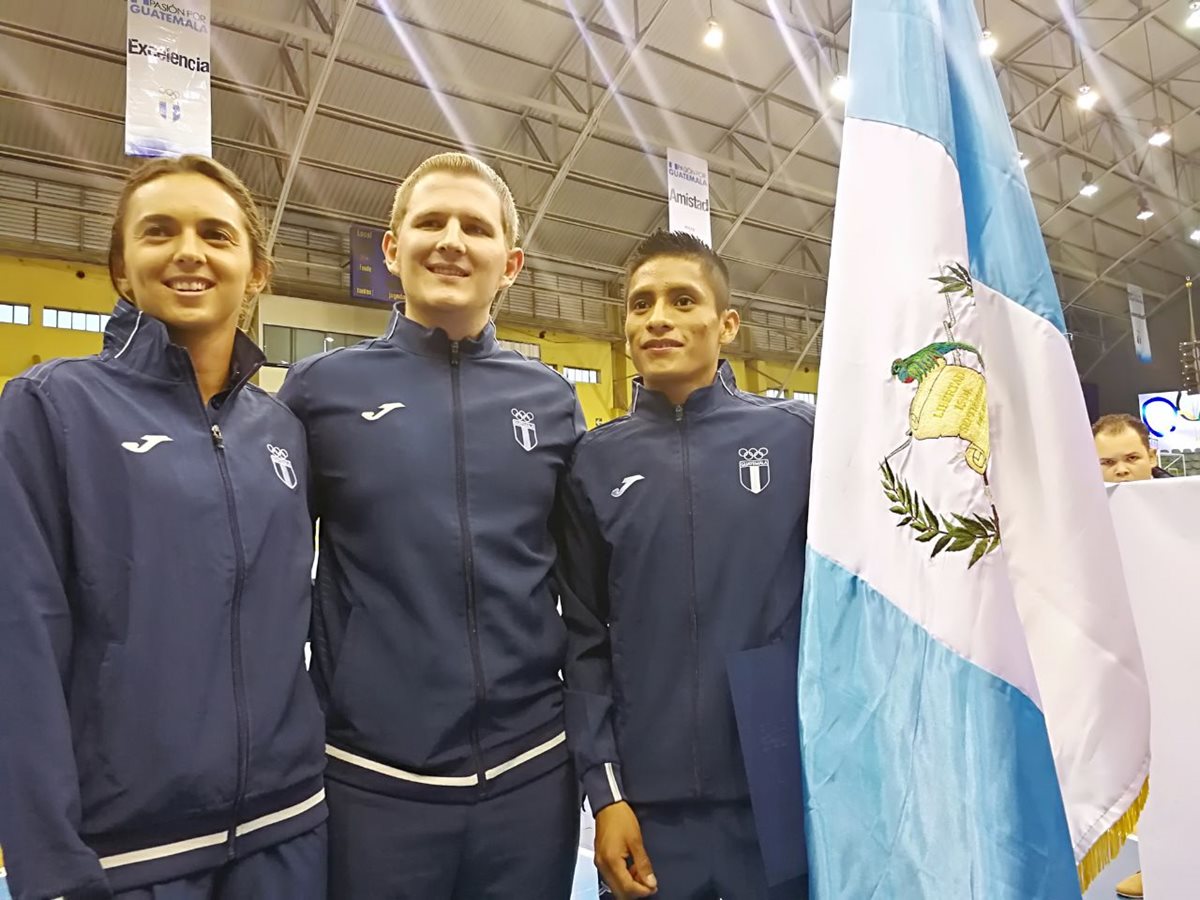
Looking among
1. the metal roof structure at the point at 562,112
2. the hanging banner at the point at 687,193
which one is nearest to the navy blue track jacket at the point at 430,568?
the metal roof structure at the point at 562,112

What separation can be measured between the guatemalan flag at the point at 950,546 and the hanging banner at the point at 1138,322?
2177 cm

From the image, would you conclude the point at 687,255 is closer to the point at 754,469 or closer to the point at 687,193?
the point at 754,469

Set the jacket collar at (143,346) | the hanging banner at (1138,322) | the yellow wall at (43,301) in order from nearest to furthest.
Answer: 1. the jacket collar at (143,346)
2. the yellow wall at (43,301)
3. the hanging banner at (1138,322)

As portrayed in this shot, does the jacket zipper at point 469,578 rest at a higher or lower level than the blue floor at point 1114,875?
higher

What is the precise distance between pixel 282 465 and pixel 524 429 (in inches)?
18.7

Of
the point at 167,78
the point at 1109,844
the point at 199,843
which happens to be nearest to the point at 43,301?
the point at 167,78

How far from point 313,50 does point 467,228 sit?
33.7 ft

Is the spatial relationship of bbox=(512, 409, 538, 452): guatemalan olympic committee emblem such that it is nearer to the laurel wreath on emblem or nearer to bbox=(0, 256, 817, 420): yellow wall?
the laurel wreath on emblem

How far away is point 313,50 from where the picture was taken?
10461 mm

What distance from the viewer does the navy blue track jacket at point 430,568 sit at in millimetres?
1500

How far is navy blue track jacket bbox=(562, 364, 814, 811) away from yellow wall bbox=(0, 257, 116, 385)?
11.1 m

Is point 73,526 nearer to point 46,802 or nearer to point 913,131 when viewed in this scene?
point 46,802

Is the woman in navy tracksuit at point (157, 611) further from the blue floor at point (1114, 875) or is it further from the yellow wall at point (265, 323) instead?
the yellow wall at point (265, 323)

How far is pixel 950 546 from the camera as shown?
1325mm
